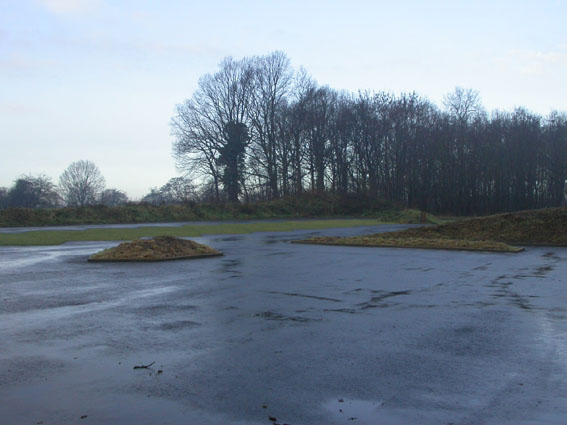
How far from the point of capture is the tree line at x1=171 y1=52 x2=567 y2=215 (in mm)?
66562

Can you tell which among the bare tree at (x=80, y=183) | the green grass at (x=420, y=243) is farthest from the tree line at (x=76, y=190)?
the green grass at (x=420, y=243)

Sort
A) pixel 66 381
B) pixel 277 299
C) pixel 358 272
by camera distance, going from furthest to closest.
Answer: pixel 358 272
pixel 277 299
pixel 66 381

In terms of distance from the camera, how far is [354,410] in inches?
185

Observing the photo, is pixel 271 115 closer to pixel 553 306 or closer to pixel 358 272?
pixel 358 272

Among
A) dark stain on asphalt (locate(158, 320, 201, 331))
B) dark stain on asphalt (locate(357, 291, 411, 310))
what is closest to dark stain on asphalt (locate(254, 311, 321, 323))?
dark stain on asphalt (locate(158, 320, 201, 331))

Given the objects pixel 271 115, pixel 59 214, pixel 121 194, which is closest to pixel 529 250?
pixel 59 214

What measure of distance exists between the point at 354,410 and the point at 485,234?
2131 cm

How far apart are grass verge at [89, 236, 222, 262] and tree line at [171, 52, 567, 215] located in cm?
4753

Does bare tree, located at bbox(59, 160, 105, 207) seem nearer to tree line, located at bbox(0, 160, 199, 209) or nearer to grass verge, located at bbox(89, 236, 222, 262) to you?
tree line, located at bbox(0, 160, 199, 209)

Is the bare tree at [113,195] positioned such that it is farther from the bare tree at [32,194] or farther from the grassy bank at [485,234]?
the grassy bank at [485,234]

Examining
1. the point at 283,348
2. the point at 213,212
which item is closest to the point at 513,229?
the point at 283,348

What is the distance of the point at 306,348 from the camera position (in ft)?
22.0

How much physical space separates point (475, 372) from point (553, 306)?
4.51 meters

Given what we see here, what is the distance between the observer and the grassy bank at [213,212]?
136ft
